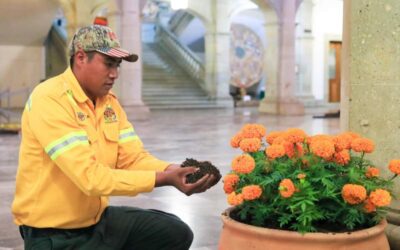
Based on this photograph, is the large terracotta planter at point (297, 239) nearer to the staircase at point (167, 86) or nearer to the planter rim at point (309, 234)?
the planter rim at point (309, 234)

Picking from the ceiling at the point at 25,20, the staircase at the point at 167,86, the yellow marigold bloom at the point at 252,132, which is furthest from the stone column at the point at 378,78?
the ceiling at the point at 25,20

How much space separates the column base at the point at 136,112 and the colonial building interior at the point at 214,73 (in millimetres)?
33

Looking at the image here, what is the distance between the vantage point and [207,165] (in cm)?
270

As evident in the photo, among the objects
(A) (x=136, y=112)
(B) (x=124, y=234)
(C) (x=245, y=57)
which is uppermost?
(C) (x=245, y=57)

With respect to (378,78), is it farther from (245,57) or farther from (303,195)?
(245,57)

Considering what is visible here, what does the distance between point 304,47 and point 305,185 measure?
82.4 feet

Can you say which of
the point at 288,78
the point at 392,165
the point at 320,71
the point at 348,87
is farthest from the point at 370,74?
the point at 320,71

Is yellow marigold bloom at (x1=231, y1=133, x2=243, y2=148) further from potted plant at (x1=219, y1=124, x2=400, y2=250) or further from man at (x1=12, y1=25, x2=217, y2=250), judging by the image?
man at (x1=12, y1=25, x2=217, y2=250)

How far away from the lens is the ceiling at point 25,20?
77.4 feet

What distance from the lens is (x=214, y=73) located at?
25.9 meters

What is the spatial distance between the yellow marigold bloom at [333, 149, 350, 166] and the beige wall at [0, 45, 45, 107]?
2518 cm

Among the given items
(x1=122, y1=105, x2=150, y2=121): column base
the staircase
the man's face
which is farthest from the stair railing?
the man's face

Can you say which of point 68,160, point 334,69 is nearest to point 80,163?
point 68,160

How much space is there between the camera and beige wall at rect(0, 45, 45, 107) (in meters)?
26.9
